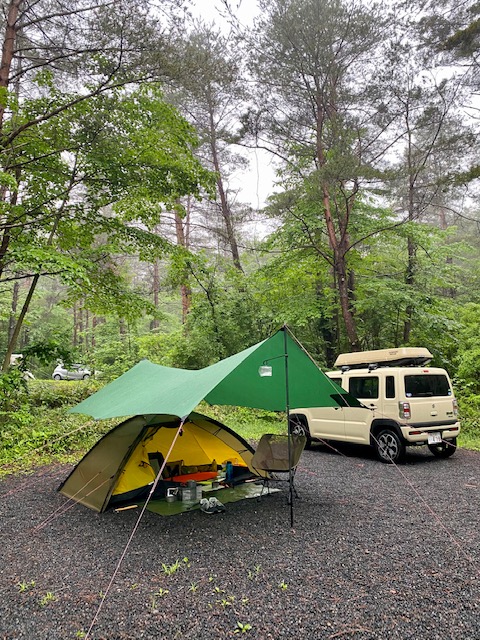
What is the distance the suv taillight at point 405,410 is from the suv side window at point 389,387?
0.21 m

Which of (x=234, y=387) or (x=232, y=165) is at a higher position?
(x=232, y=165)

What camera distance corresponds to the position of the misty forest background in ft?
20.8

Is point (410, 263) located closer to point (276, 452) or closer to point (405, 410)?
point (405, 410)

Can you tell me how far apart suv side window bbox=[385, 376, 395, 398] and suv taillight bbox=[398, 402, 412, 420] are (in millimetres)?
213

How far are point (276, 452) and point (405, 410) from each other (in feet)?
7.94

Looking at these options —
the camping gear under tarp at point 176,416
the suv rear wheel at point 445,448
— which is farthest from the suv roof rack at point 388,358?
the camping gear under tarp at point 176,416

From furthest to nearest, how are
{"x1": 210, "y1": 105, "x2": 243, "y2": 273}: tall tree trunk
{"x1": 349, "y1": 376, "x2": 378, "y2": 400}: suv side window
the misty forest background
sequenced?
{"x1": 210, "y1": 105, "x2": 243, "y2": 273}: tall tree trunk < {"x1": 349, "y1": 376, "x2": 378, "y2": 400}: suv side window < the misty forest background

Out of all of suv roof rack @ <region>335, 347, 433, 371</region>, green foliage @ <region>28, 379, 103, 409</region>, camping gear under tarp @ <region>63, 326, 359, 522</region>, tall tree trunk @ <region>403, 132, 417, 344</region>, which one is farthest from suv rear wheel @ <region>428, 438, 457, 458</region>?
green foliage @ <region>28, 379, 103, 409</region>

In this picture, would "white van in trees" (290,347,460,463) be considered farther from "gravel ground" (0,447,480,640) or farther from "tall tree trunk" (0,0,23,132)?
"tall tree trunk" (0,0,23,132)

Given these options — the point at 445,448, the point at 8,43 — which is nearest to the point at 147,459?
the point at 445,448

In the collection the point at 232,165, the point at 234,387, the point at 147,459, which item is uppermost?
the point at 232,165

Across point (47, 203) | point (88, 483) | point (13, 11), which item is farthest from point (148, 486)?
point (13, 11)

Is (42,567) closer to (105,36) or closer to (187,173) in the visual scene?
(187,173)

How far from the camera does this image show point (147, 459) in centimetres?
514
